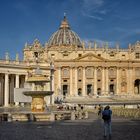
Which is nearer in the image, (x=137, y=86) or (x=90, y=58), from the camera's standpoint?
(x=90, y=58)

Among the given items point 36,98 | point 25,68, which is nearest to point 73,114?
point 36,98

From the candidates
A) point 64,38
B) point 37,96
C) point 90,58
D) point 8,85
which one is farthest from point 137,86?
point 37,96

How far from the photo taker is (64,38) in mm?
129875

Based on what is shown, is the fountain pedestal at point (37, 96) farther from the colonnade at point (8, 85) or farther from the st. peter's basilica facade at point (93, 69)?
the st. peter's basilica facade at point (93, 69)

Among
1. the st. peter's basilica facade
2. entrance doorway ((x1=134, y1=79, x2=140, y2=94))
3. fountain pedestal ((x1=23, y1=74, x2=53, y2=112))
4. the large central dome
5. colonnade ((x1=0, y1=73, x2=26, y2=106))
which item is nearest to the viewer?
fountain pedestal ((x1=23, y1=74, x2=53, y2=112))

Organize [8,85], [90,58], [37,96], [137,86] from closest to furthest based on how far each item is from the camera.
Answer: [37,96] → [8,85] → [90,58] → [137,86]

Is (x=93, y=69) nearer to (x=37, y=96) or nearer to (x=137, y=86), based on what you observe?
(x=137, y=86)

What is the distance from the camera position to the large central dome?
128 metres

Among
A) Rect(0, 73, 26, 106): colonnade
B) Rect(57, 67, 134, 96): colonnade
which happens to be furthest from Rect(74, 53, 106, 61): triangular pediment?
Rect(0, 73, 26, 106): colonnade

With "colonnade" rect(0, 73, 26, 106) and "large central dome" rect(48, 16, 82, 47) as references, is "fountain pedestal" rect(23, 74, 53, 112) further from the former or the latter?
"large central dome" rect(48, 16, 82, 47)

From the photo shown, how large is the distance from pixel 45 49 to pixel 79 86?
1386 cm

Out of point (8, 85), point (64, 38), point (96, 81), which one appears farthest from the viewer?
point (64, 38)

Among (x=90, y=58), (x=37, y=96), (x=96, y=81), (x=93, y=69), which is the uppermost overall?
(x=90, y=58)

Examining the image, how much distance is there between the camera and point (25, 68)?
78.2 metres
